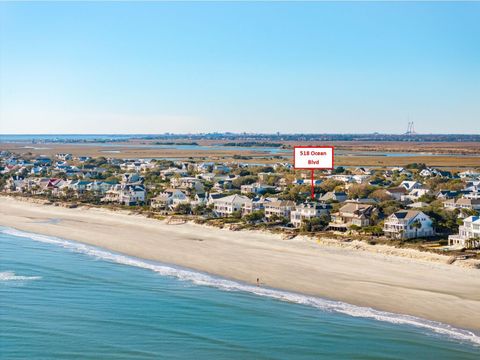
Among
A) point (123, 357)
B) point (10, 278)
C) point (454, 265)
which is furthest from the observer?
point (454, 265)

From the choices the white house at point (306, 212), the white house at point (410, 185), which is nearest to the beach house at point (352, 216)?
the white house at point (306, 212)

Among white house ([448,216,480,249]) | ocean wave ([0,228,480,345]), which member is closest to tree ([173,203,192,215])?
ocean wave ([0,228,480,345])

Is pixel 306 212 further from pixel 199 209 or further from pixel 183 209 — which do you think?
pixel 183 209

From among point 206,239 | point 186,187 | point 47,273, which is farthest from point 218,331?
point 186,187

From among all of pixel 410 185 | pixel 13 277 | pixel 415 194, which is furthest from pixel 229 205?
pixel 13 277

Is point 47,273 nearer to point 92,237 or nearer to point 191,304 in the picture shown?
point 191,304

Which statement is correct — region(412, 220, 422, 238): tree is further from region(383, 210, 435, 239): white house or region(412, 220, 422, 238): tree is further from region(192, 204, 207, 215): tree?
region(192, 204, 207, 215): tree
